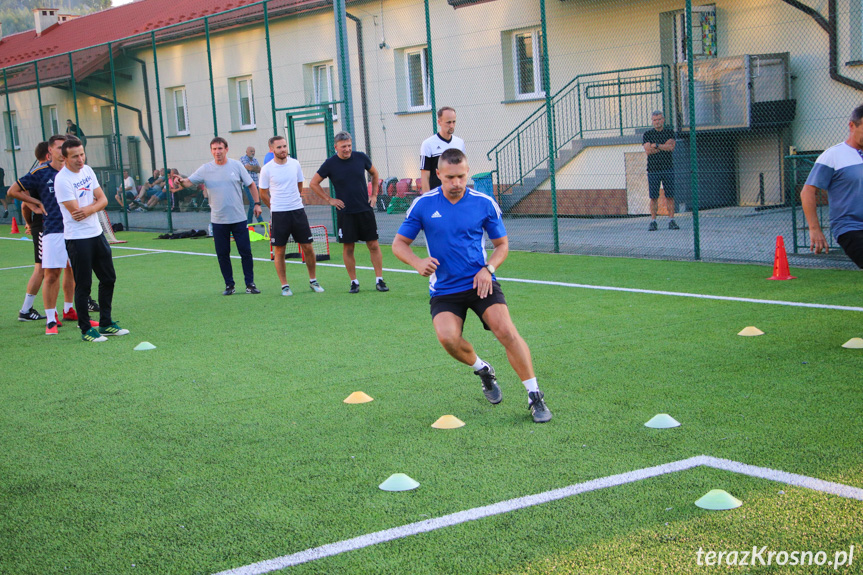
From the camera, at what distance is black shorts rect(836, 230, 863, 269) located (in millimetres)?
6387

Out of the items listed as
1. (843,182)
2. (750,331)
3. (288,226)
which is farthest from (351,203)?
(843,182)

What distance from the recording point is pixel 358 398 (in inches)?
231

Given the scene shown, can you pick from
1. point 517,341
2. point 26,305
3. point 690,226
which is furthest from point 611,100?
point 517,341

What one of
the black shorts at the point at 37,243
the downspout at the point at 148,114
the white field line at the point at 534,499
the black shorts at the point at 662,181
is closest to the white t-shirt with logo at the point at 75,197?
the black shorts at the point at 37,243

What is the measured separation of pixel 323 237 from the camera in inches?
602

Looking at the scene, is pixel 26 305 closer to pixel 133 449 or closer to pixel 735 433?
pixel 133 449

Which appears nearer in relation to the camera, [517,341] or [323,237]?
[517,341]

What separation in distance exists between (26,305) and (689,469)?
313 inches

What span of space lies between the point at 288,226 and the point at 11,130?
2000 centimetres

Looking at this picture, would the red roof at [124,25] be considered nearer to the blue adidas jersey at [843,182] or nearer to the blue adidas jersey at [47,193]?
the blue adidas jersey at [47,193]

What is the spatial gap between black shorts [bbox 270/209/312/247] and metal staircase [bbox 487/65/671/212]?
22.1ft

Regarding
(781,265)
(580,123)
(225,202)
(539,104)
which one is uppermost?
(539,104)

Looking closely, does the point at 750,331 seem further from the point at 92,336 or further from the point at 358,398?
the point at 92,336

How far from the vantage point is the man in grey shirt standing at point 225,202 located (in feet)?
36.2
